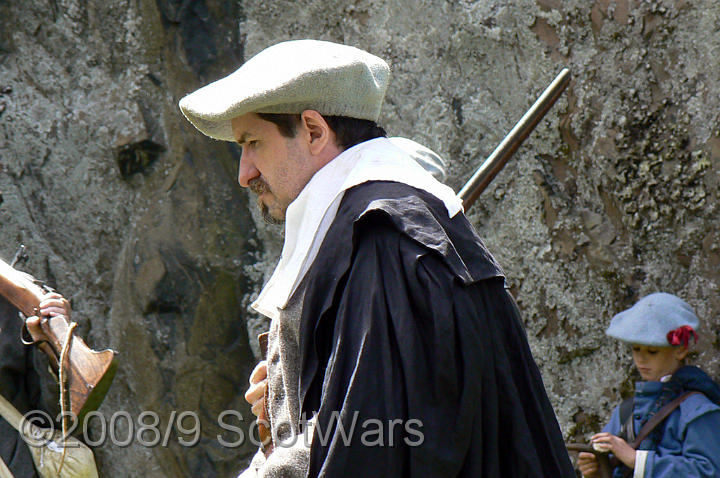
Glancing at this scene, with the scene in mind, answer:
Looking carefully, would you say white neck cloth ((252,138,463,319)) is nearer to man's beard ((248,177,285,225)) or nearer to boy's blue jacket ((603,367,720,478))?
man's beard ((248,177,285,225))

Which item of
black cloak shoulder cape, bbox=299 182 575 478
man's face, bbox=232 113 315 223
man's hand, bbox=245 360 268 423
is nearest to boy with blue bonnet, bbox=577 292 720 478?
black cloak shoulder cape, bbox=299 182 575 478

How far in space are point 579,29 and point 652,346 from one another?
1216 mm

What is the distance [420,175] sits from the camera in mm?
1561

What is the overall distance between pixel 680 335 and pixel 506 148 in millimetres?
820

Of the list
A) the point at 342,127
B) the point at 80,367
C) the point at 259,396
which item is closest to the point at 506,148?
the point at 342,127

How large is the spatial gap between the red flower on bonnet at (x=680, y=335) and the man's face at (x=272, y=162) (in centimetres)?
164

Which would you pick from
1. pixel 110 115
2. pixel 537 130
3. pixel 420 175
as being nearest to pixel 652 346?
pixel 537 130

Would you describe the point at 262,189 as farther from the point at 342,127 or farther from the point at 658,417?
the point at 658,417

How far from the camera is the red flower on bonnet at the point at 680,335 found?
2803 millimetres

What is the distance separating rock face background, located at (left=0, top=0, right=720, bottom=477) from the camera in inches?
129

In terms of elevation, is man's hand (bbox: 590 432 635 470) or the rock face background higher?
the rock face background

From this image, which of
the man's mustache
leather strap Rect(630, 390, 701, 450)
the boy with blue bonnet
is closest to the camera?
the man's mustache

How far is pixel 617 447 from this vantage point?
9.12ft

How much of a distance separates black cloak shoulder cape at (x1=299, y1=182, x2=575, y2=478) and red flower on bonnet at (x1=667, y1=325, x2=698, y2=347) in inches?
56.5
